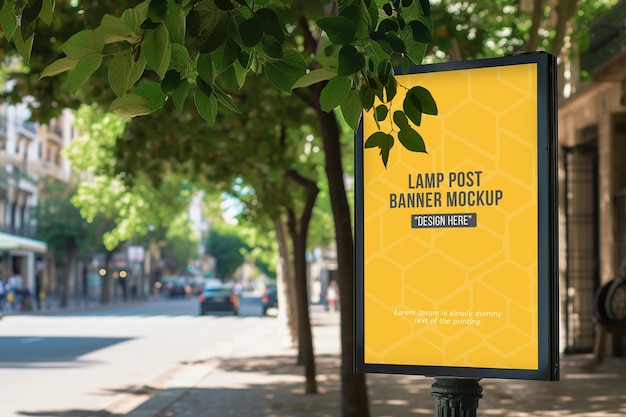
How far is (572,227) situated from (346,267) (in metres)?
13.2

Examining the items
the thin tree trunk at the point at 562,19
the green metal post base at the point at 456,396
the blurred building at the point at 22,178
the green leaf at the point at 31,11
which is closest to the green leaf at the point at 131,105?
the green leaf at the point at 31,11

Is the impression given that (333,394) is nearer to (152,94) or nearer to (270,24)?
(152,94)

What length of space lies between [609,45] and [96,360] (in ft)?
35.3

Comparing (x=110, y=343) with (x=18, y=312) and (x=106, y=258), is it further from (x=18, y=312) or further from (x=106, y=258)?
(x=106, y=258)

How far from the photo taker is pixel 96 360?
70.8 feet

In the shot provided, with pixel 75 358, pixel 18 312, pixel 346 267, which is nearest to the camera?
pixel 346 267

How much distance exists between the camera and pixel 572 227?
75.3ft

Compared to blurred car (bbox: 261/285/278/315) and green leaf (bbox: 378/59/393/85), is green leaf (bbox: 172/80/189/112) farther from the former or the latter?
blurred car (bbox: 261/285/278/315)

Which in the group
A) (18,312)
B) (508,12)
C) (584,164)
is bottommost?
(18,312)

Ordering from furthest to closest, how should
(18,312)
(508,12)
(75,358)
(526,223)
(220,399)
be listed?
(18,312)
(75,358)
(508,12)
(220,399)
(526,223)

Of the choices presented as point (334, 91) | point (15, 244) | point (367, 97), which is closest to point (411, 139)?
point (367, 97)

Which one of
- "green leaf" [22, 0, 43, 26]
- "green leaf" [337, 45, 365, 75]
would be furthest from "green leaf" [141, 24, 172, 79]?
"green leaf" [337, 45, 365, 75]

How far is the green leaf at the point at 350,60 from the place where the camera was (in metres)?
3.51

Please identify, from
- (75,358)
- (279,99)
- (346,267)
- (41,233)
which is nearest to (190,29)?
(346,267)
